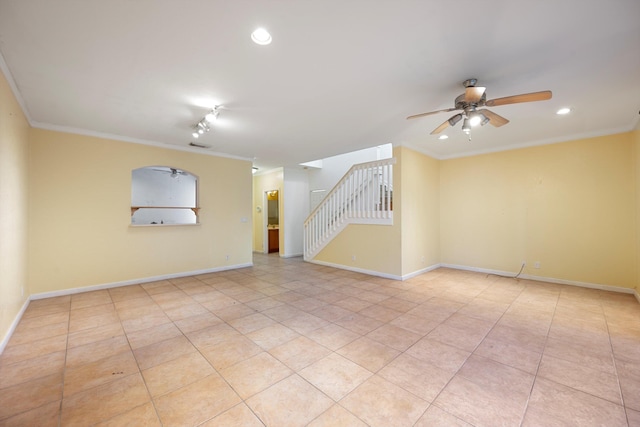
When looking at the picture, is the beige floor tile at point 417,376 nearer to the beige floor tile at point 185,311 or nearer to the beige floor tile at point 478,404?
the beige floor tile at point 478,404

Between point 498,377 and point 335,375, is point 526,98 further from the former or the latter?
point 335,375

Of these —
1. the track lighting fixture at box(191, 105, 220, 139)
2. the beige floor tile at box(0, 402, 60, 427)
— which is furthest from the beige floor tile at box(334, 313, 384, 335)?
the track lighting fixture at box(191, 105, 220, 139)

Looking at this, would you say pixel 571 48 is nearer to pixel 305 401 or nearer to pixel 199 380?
pixel 305 401

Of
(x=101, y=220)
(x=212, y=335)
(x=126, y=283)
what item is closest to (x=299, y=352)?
(x=212, y=335)

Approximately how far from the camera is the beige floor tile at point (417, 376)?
1.93 m

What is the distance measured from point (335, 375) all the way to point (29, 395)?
2290 mm

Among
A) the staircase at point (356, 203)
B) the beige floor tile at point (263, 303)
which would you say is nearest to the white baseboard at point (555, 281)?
the staircase at point (356, 203)

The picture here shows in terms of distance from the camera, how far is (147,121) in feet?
12.9

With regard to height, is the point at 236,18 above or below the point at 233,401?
above

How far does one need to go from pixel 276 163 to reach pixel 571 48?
605 cm

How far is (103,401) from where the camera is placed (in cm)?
182

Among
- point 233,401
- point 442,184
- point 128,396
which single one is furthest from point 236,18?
point 442,184

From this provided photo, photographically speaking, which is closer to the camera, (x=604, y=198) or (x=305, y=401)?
(x=305, y=401)

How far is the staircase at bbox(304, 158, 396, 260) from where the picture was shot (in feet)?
17.7
